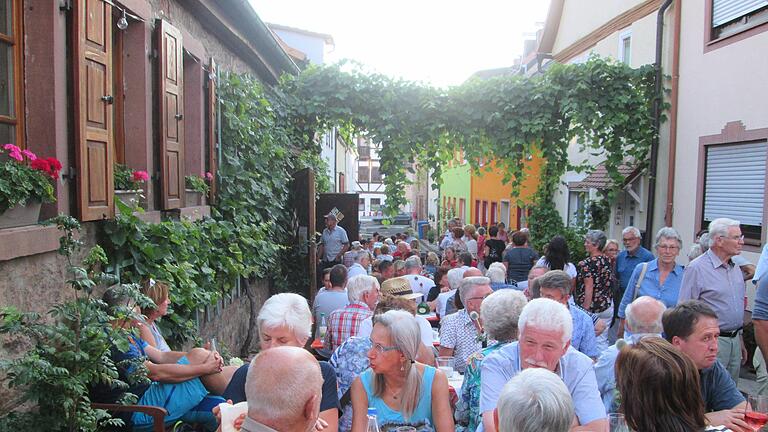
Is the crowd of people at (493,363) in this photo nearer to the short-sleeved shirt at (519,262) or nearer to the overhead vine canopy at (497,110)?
the short-sleeved shirt at (519,262)

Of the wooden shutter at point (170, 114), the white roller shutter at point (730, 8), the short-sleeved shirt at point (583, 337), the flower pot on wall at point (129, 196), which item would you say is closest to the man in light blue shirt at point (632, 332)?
the short-sleeved shirt at point (583, 337)

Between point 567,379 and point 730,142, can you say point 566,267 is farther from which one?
point 567,379

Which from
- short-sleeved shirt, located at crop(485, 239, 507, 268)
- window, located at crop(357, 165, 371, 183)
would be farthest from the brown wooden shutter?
window, located at crop(357, 165, 371, 183)

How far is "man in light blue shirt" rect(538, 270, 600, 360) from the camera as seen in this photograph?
475cm

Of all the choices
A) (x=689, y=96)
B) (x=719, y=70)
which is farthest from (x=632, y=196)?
(x=719, y=70)

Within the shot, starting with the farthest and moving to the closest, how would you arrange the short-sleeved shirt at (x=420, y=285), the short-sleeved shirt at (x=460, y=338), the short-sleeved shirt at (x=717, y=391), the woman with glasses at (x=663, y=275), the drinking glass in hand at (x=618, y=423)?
the short-sleeved shirt at (x=420, y=285) → the woman with glasses at (x=663, y=275) → the short-sleeved shirt at (x=460, y=338) → the short-sleeved shirt at (x=717, y=391) → the drinking glass in hand at (x=618, y=423)

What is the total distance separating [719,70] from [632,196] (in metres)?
3.03

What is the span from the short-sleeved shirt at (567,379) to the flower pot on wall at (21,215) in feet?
7.76

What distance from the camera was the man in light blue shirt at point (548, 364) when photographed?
3.25 m

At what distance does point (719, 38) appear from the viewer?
969 centimetres

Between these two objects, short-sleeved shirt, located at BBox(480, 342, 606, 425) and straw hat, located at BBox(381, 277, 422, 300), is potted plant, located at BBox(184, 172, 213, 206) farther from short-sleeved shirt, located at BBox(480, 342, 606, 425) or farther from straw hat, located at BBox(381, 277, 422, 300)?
short-sleeved shirt, located at BBox(480, 342, 606, 425)

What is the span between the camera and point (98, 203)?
422cm

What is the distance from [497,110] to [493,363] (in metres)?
8.07

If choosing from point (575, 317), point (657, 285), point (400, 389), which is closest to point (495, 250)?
point (657, 285)
